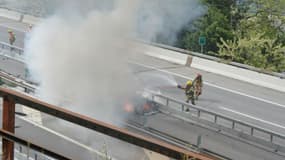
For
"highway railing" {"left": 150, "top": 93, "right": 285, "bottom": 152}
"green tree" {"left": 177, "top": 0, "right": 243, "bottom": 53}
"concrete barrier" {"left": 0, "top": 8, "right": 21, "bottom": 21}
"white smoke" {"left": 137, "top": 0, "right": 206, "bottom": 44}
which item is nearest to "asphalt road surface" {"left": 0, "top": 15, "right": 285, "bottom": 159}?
"highway railing" {"left": 150, "top": 93, "right": 285, "bottom": 152}

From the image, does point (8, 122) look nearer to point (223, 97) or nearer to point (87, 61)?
point (87, 61)

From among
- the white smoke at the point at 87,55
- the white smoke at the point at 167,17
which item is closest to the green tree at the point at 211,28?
the white smoke at the point at 167,17

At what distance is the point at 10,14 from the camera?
40.6 m

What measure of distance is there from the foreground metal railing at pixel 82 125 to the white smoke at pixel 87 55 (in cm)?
1200

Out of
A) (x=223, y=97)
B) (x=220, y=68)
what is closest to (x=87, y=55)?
(x=223, y=97)

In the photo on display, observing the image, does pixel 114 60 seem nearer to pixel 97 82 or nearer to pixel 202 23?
pixel 97 82

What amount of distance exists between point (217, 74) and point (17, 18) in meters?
20.3

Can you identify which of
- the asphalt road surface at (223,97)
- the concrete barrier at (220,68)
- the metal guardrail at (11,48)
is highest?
the metal guardrail at (11,48)

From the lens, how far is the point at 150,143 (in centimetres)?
238

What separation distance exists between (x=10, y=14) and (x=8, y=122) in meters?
39.3

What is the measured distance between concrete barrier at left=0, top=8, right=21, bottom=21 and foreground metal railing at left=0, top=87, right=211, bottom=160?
3742 cm

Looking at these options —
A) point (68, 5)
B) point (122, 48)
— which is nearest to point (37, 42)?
point (68, 5)

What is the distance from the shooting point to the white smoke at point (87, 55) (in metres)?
16.0

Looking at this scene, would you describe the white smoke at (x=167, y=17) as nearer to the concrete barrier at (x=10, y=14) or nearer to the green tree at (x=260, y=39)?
the green tree at (x=260, y=39)
